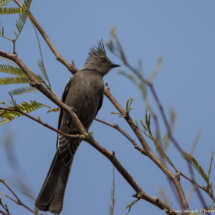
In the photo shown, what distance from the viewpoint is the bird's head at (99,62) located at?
5379 millimetres

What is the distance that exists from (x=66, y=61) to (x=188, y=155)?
2627mm

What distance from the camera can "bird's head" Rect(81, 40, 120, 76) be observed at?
5.38 meters

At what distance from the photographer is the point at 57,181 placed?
4195mm

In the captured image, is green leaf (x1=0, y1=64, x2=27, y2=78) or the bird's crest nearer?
green leaf (x1=0, y1=64, x2=27, y2=78)

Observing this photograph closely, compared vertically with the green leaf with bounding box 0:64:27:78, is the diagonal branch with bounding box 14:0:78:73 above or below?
above

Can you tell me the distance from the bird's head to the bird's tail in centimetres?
161

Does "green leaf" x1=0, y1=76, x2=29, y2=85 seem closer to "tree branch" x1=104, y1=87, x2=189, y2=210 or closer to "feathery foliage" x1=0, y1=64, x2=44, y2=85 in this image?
"feathery foliage" x1=0, y1=64, x2=44, y2=85

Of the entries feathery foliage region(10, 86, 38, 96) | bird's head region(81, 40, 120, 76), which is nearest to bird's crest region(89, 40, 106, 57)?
bird's head region(81, 40, 120, 76)

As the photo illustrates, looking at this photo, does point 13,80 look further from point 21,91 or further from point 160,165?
point 160,165

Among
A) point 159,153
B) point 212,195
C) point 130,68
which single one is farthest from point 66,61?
point 212,195

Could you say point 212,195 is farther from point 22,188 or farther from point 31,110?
point 31,110

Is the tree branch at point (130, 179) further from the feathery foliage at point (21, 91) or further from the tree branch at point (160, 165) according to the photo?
the feathery foliage at point (21, 91)

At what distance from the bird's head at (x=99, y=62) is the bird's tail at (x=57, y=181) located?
1608mm

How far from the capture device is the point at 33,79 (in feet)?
7.19
